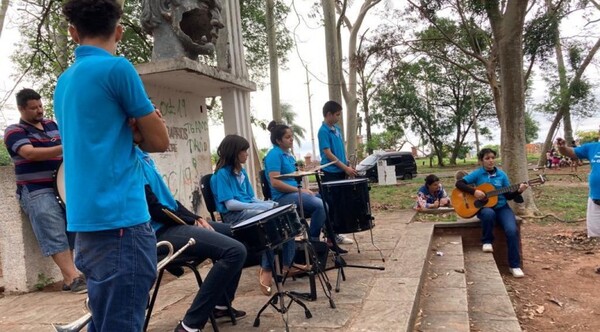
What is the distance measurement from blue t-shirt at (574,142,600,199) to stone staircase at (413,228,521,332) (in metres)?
1.59

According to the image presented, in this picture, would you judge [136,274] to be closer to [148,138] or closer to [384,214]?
[148,138]

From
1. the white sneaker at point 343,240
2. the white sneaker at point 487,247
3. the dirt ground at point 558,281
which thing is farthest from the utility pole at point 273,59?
the white sneaker at point 487,247

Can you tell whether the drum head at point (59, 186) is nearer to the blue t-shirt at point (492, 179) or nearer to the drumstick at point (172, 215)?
the drumstick at point (172, 215)

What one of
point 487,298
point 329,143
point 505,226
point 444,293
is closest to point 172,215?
point 444,293

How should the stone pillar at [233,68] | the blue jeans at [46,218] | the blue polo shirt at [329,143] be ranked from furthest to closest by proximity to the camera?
the stone pillar at [233,68], the blue polo shirt at [329,143], the blue jeans at [46,218]

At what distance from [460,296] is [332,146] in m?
2.37

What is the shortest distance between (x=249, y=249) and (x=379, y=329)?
980 mm

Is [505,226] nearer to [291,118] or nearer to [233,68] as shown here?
[233,68]

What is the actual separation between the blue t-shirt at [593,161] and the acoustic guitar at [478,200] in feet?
1.81

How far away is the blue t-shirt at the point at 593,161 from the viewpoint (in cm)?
577

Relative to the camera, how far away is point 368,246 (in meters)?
5.69

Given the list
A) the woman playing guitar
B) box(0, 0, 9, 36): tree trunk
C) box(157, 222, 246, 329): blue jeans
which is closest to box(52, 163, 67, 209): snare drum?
box(157, 222, 246, 329): blue jeans

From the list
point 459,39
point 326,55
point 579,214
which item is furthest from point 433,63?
point 579,214

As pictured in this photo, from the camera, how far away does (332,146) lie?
5.62 metres
